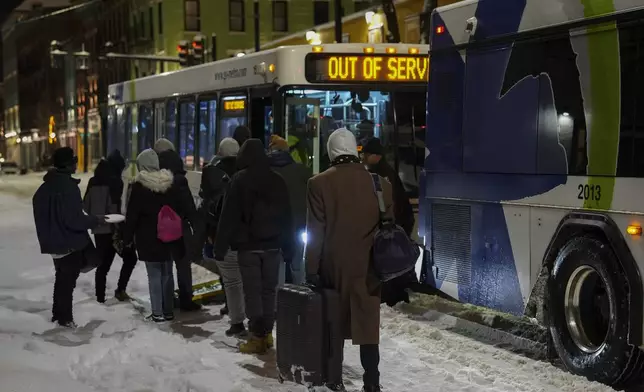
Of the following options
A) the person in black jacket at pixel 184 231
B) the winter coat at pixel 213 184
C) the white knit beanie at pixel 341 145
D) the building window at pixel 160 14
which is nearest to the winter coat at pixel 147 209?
the person in black jacket at pixel 184 231

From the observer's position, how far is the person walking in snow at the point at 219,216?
9.30 meters

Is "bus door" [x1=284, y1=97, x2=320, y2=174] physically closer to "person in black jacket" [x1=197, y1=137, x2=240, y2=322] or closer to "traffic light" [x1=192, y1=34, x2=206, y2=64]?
"person in black jacket" [x1=197, y1=137, x2=240, y2=322]

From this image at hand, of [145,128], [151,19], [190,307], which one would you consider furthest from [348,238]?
[151,19]

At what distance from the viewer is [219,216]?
9.54 meters

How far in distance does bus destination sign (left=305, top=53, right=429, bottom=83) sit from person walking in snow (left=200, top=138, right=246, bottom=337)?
8.91ft

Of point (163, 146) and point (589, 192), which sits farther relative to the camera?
point (163, 146)

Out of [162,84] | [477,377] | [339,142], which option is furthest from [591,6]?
[162,84]

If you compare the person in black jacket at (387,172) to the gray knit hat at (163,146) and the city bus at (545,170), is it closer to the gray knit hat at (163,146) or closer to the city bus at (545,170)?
the city bus at (545,170)

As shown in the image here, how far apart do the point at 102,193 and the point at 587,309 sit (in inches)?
231

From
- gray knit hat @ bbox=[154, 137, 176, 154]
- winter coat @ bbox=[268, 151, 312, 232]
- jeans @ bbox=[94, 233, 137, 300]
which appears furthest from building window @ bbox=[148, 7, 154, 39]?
winter coat @ bbox=[268, 151, 312, 232]

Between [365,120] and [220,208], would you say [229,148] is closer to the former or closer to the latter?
[220,208]

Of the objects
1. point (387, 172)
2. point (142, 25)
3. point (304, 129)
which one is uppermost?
point (142, 25)

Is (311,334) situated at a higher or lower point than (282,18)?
lower

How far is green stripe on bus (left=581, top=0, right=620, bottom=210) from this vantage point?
732 cm
